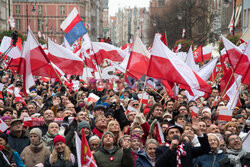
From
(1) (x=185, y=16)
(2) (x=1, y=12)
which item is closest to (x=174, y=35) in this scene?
(1) (x=185, y=16)

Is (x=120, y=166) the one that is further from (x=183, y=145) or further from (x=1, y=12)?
(x=1, y=12)

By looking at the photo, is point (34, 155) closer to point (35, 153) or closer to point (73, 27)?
point (35, 153)

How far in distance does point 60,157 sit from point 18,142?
1.58 m

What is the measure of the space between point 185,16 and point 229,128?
176ft

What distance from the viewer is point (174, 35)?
69.4 metres

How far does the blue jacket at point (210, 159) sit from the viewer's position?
6980 mm

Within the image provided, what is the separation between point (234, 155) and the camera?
695 centimetres

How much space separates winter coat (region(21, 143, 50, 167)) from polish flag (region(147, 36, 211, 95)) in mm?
3124

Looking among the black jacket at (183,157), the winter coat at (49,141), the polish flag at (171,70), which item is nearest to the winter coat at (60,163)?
the winter coat at (49,141)

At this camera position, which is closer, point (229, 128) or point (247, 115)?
point (229, 128)

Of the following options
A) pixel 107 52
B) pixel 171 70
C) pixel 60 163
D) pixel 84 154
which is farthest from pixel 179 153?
pixel 107 52

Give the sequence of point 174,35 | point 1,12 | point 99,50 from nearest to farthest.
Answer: point 99,50
point 1,12
point 174,35

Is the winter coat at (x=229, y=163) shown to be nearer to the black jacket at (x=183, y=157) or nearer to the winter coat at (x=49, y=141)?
the black jacket at (x=183, y=157)

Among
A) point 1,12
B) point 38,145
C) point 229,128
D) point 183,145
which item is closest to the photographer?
point 183,145
